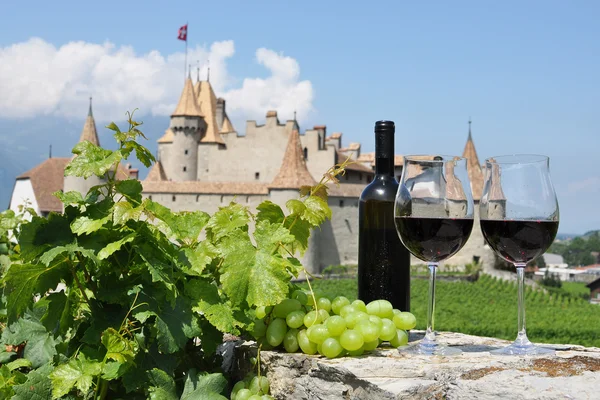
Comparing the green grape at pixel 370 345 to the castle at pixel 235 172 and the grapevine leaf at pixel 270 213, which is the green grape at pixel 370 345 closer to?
the grapevine leaf at pixel 270 213

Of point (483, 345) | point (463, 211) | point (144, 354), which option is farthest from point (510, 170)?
point (144, 354)

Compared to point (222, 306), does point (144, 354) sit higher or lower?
lower

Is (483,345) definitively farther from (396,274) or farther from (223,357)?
(223,357)

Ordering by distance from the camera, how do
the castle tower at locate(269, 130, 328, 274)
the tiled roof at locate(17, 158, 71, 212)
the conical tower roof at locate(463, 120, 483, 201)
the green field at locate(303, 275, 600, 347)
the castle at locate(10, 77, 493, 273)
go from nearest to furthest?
Result: the green field at locate(303, 275, 600, 347), the castle tower at locate(269, 130, 328, 274), the castle at locate(10, 77, 493, 273), the conical tower roof at locate(463, 120, 483, 201), the tiled roof at locate(17, 158, 71, 212)

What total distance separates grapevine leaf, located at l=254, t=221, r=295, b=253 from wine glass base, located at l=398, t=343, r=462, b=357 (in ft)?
1.46

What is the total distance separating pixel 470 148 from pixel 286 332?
43810mm

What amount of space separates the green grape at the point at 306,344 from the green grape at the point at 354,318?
11 cm

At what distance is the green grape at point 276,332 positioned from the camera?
1.82 meters

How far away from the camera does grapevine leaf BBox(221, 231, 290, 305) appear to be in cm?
171

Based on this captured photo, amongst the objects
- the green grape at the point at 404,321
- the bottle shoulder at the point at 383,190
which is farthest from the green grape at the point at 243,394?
the bottle shoulder at the point at 383,190

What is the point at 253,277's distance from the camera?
1726 millimetres

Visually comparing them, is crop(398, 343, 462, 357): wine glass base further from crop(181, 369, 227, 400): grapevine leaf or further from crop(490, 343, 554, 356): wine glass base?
crop(181, 369, 227, 400): grapevine leaf

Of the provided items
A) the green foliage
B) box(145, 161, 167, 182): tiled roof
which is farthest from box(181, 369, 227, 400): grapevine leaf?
box(145, 161, 167, 182): tiled roof

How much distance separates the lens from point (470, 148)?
43969mm
